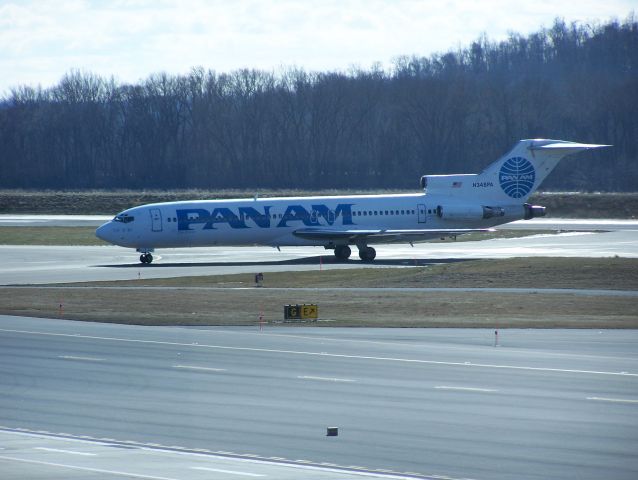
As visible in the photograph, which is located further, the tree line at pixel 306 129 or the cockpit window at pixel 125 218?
the tree line at pixel 306 129

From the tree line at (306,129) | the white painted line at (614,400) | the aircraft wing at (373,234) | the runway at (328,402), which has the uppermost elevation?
the tree line at (306,129)

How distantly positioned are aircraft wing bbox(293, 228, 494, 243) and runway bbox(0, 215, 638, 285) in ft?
3.43

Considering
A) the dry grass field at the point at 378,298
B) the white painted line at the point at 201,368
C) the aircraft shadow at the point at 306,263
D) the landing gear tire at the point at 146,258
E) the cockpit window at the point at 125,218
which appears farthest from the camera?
the cockpit window at the point at 125,218

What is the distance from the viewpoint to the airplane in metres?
54.4

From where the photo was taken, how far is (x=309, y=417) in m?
18.6

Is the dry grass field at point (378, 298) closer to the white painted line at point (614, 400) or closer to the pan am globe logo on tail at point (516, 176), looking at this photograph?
the white painted line at point (614, 400)

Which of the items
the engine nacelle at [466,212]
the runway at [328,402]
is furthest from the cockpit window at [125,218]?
the runway at [328,402]

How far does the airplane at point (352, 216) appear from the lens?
54.4 meters

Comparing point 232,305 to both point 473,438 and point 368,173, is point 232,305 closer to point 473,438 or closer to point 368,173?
point 473,438

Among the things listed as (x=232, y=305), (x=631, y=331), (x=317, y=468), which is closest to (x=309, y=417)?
(x=317, y=468)

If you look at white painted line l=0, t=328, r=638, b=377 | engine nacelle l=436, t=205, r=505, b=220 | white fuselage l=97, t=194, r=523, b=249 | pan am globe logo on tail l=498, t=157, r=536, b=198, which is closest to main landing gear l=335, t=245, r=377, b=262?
white fuselage l=97, t=194, r=523, b=249

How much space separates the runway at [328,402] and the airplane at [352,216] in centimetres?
2479

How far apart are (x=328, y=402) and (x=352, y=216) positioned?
118ft

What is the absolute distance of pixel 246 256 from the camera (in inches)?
2288
